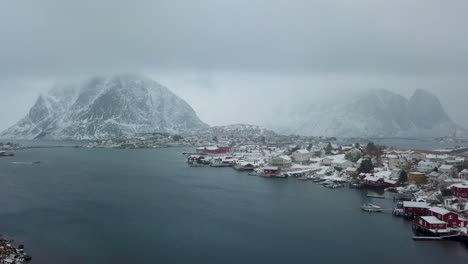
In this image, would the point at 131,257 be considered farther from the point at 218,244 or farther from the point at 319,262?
the point at 319,262

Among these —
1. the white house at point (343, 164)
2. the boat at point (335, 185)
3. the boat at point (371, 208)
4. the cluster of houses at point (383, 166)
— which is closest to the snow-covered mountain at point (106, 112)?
the cluster of houses at point (383, 166)

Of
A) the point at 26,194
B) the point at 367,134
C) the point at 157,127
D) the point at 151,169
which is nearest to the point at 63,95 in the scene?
the point at 157,127

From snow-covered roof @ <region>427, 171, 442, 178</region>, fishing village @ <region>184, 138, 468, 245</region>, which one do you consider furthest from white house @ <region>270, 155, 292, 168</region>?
snow-covered roof @ <region>427, 171, 442, 178</region>

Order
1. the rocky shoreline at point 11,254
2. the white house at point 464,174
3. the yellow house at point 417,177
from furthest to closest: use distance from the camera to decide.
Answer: the yellow house at point 417,177
the white house at point 464,174
the rocky shoreline at point 11,254

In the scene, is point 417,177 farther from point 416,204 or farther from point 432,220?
point 432,220

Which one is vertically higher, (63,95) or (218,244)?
(63,95)

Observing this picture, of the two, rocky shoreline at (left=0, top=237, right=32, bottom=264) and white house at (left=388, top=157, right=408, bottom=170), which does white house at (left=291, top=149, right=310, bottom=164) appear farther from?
rocky shoreline at (left=0, top=237, right=32, bottom=264)

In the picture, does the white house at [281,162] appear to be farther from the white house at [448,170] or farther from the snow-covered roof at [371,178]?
the white house at [448,170]
